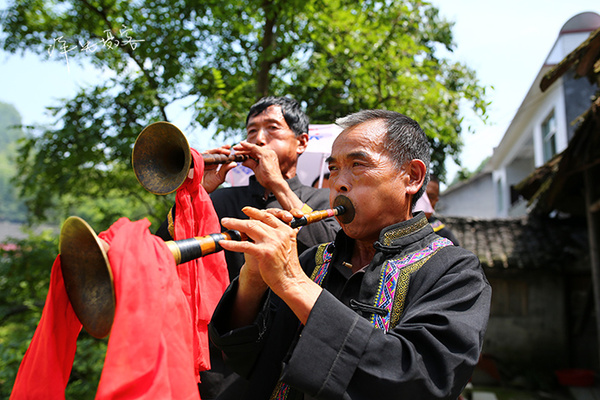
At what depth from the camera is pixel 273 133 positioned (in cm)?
305

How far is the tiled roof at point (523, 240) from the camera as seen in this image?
10266 mm

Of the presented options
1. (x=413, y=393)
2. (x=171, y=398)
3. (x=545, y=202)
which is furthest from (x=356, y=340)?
(x=545, y=202)

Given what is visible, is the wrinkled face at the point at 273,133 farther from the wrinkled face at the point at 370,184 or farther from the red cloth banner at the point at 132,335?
the red cloth banner at the point at 132,335

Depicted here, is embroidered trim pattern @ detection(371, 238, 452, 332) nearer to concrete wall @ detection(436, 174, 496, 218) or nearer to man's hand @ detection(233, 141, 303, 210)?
man's hand @ detection(233, 141, 303, 210)

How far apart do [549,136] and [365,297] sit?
13848mm

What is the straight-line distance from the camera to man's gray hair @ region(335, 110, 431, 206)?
190cm

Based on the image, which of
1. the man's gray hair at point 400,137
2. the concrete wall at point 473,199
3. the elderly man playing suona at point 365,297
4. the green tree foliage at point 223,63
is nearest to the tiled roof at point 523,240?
the green tree foliage at point 223,63

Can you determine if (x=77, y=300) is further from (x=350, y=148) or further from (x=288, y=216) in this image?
(x=350, y=148)

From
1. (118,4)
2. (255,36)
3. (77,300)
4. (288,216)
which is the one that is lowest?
(77,300)

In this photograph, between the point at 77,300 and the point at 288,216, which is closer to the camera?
the point at 77,300

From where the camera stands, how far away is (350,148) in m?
1.90

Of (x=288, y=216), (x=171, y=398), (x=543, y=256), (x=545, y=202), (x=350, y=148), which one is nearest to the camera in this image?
(x=171, y=398)

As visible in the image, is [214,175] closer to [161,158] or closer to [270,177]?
[270,177]

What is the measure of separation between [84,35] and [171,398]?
645 cm
